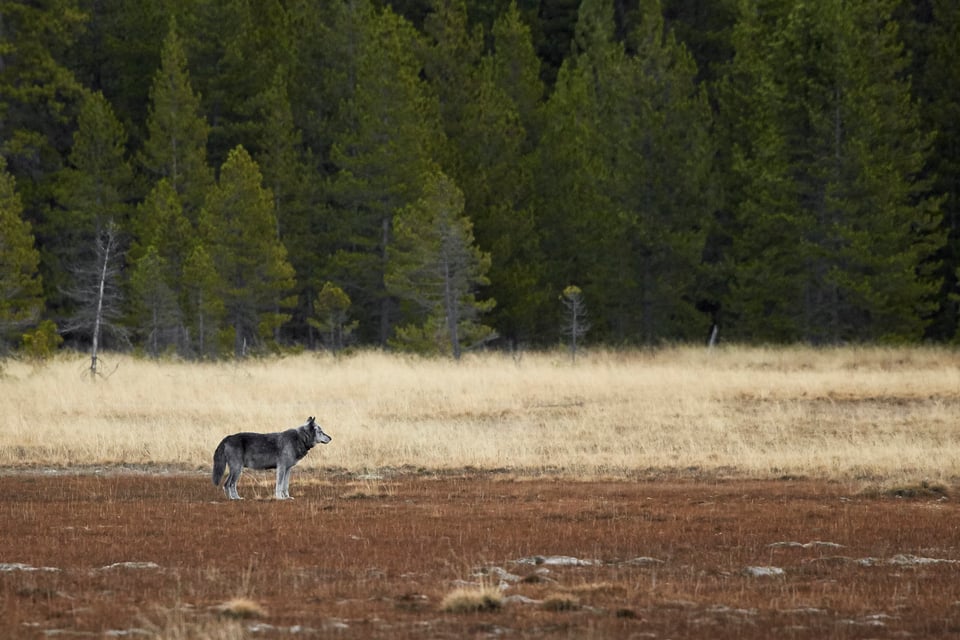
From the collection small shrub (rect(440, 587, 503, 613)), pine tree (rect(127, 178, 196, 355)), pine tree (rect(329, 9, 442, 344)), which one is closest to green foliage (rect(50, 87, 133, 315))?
pine tree (rect(127, 178, 196, 355))

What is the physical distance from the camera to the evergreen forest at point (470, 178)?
45500 millimetres

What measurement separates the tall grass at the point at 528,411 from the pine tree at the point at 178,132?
45.0 feet

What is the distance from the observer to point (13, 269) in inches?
1745

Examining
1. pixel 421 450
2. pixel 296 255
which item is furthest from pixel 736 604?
pixel 296 255

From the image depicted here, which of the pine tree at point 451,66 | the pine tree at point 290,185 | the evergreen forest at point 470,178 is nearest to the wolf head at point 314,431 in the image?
the evergreen forest at point 470,178

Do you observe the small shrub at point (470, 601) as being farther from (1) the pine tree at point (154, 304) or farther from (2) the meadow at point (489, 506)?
(1) the pine tree at point (154, 304)

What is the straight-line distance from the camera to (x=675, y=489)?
18891 mm

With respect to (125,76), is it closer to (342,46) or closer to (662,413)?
(342,46)

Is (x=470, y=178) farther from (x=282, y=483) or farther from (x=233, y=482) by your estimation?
(x=233, y=482)

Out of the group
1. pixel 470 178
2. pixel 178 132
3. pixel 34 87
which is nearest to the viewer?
pixel 470 178

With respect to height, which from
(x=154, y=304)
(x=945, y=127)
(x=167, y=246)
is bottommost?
(x=154, y=304)

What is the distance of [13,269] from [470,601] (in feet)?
126

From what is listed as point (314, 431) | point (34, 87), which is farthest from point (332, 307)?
point (314, 431)

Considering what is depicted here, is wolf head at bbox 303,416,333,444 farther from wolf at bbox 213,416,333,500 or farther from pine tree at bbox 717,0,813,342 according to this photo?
pine tree at bbox 717,0,813,342
